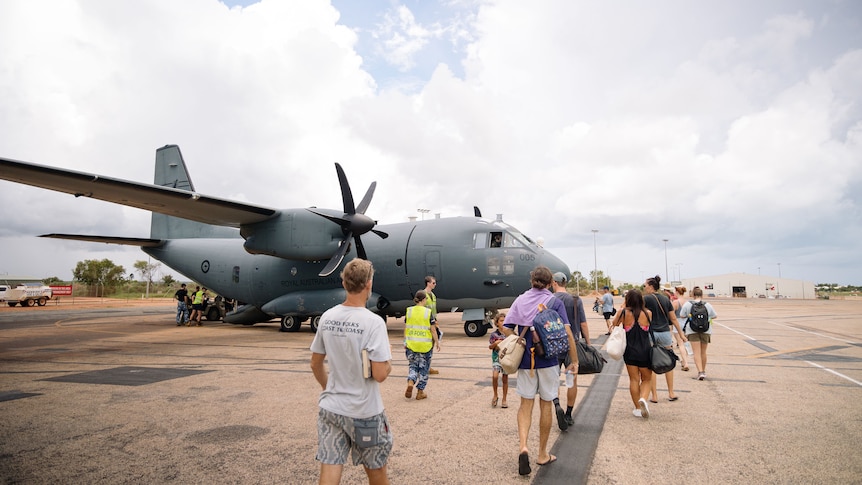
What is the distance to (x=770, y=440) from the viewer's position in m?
4.69

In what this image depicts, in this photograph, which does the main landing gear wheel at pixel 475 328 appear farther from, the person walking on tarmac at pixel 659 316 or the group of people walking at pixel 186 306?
the group of people walking at pixel 186 306

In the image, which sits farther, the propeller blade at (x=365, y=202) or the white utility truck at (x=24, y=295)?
the white utility truck at (x=24, y=295)

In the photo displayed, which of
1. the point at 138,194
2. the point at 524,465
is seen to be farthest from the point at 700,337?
the point at 138,194

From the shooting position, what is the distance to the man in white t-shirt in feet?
8.96

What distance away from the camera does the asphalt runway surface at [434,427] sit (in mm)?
3965

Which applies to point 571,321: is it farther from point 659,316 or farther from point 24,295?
point 24,295

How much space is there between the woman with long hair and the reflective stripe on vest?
Result: 265 cm

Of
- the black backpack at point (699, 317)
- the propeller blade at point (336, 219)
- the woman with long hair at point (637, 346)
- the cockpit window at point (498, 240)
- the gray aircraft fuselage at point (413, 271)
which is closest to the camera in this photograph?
the woman with long hair at point (637, 346)

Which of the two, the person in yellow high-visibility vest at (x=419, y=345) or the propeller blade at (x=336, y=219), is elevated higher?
the propeller blade at (x=336, y=219)

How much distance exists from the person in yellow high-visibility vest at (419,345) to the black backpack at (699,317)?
192 inches

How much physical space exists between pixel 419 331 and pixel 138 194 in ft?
32.2

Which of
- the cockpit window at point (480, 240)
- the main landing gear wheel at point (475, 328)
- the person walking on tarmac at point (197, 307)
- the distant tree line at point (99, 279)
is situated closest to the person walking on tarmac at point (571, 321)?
the cockpit window at point (480, 240)

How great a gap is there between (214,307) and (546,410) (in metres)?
24.3

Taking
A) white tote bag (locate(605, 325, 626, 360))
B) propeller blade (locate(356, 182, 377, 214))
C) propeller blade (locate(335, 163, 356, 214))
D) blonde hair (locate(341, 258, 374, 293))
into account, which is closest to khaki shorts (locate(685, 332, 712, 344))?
white tote bag (locate(605, 325, 626, 360))
